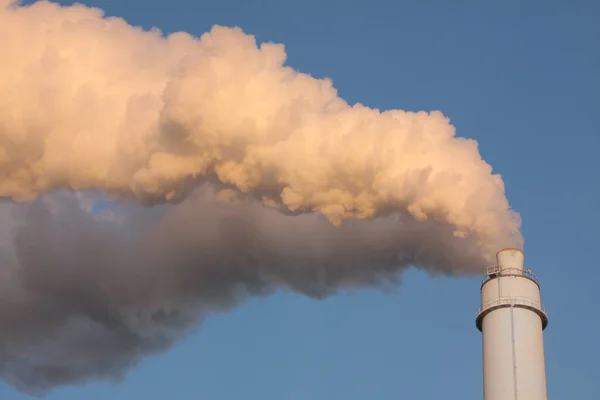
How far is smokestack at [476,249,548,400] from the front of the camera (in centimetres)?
4622

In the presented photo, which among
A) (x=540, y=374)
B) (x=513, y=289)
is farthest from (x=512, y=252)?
(x=540, y=374)

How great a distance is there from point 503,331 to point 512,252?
14.1ft

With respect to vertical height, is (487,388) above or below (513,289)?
below

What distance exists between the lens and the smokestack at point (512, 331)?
4622 cm

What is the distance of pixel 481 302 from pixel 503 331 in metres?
2.24

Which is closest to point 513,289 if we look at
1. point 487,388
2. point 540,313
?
point 540,313

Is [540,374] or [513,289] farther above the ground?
[513,289]

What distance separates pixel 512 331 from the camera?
47.2 meters

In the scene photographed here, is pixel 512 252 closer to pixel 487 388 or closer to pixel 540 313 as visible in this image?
pixel 540 313

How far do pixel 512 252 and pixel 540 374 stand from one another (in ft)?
20.2

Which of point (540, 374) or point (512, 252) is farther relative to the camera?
point (512, 252)

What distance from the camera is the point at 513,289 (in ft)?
159

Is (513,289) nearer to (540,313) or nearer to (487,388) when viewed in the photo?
(540,313)

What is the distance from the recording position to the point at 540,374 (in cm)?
4666
